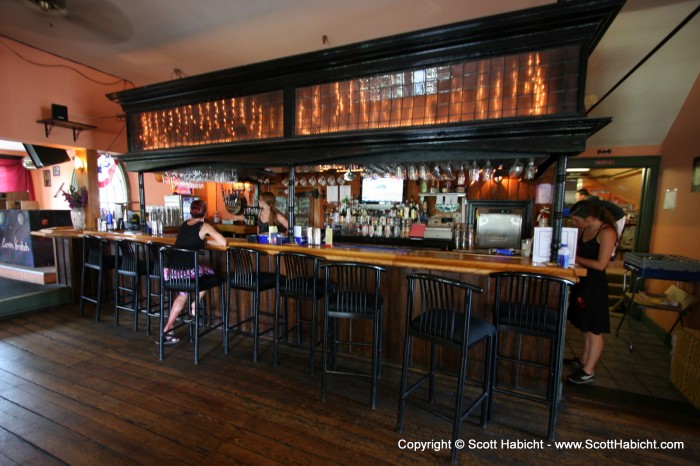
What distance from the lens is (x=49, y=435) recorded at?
2098 mm

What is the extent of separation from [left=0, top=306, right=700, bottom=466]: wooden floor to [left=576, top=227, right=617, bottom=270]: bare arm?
109 centimetres

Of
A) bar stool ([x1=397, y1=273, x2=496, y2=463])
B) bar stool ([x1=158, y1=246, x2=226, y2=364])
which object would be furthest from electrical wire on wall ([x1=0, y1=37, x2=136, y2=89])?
bar stool ([x1=397, y1=273, x2=496, y2=463])

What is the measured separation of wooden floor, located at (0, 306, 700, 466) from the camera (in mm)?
1962

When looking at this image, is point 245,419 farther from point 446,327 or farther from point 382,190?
point 382,190

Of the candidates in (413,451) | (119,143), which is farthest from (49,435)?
(119,143)

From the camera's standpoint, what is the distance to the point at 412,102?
114 inches

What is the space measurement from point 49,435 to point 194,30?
4.26 meters

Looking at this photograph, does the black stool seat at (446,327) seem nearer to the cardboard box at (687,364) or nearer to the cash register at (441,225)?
the cardboard box at (687,364)

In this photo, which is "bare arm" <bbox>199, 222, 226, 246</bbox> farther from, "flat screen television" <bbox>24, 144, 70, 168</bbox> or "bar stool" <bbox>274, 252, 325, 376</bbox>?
"flat screen television" <bbox>24, 144, 70, 168</bbox>

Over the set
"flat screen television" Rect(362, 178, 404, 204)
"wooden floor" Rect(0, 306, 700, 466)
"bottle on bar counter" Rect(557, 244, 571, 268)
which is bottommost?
"wooden floor" Rect(0, 306, 700, 466)

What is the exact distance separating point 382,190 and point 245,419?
457cm

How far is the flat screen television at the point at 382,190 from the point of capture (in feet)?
19.5

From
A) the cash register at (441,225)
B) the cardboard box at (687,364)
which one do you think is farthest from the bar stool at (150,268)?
the cardboard box at (687,364)

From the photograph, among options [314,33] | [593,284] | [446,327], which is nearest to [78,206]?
[314,33]
